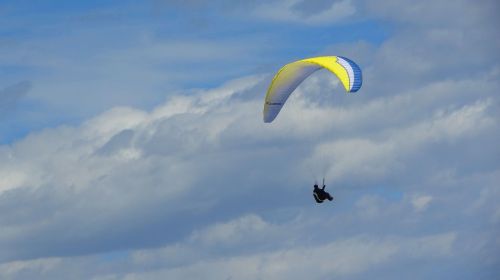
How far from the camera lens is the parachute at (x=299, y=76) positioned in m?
147

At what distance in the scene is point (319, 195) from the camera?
151625 millimetres

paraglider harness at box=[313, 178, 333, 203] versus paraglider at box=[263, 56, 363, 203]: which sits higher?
paraglider at box=[263, 56, 363, 203]

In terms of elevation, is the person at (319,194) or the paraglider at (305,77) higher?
the paraglider at (305,77)

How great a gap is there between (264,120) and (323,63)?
9259mm

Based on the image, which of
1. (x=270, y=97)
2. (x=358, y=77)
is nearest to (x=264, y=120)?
(x=270, y=97)

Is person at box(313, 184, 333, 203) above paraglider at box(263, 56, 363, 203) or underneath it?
underneath

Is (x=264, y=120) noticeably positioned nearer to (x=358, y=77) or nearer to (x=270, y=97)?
(x=270, y=97)

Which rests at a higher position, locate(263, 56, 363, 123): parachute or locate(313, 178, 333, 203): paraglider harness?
locate(263, 56, 363, 123): parachute

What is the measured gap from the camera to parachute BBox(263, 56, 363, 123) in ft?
483

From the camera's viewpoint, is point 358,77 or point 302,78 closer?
point 358,77

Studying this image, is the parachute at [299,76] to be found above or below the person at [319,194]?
above

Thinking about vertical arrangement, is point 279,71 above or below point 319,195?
above

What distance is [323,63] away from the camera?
151 metres

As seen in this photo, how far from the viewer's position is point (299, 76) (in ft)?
513
